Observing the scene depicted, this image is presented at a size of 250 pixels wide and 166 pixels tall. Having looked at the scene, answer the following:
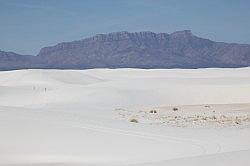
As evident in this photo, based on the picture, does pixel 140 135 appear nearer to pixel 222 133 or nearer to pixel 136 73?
pixel 222 133

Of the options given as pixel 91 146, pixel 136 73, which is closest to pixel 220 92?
pixel 91 146

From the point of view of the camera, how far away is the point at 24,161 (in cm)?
1049

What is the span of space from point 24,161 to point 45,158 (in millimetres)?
529

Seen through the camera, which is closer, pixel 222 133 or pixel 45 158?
pixel 45 158

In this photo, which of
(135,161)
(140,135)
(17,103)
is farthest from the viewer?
(17,103)

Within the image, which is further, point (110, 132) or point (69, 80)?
point (69, 80)

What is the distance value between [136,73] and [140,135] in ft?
273

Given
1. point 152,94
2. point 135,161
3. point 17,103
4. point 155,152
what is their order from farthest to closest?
point 152,94 → point 17,103 → point 155,152 → point 135,161

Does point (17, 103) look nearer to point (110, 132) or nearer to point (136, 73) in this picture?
point (110, 132)

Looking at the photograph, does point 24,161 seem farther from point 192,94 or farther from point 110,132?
point 192,94

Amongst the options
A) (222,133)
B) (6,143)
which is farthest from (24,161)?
(222,133)

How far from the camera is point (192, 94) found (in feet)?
136

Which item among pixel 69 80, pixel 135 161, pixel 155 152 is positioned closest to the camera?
pixel 135 161

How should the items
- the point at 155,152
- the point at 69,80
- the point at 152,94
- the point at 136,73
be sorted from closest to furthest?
the point at 155,152
the point at 152,94
the point at 69,80
the point at 136,73
